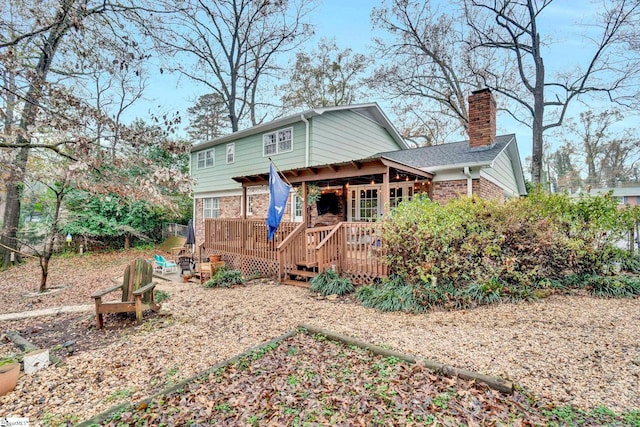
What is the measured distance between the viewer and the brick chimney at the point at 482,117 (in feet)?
30.8

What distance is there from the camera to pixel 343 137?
1153 centimetres

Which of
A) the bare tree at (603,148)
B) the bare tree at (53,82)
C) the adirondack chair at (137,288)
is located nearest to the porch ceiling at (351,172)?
the adirondack chair at (137,288)

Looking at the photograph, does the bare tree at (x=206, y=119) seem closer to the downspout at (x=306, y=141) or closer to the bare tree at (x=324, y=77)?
the bare tree at (x=324, y=77)

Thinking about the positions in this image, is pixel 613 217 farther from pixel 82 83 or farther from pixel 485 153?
pixel 82 83

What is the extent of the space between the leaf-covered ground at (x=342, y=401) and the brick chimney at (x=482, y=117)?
8.63 metres

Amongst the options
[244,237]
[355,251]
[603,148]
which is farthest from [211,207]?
[603,148]

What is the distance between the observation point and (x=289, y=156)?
11.0 m

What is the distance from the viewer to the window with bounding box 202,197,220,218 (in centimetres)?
1467

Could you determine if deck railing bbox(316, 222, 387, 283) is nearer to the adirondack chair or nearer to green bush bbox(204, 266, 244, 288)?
green bush bbox(204, 266, 244, 288)

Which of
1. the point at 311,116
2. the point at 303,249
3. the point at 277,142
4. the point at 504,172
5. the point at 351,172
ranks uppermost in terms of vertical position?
the point at 311,116

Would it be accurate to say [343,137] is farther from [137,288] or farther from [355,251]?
[137,288]

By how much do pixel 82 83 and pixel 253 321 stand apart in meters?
5.06

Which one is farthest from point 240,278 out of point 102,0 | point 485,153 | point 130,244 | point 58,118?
point 130,244

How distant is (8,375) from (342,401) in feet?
10.7
